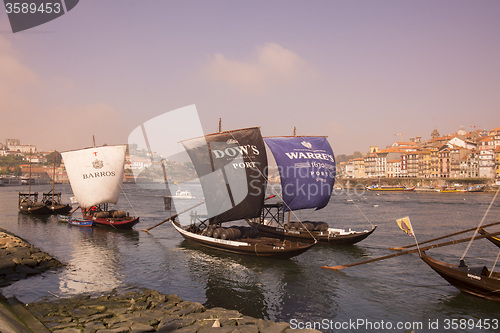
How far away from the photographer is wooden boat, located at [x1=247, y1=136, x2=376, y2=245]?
123ft

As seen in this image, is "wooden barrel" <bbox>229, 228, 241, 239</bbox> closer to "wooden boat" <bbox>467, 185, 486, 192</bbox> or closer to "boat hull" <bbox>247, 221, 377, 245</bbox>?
"boat hull" <bbox>247, 221, 377, 245</bbox>

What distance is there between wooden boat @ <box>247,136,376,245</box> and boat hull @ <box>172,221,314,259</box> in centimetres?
727

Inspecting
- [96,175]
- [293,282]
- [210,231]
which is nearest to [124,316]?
[293,282]

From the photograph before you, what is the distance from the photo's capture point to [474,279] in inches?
803

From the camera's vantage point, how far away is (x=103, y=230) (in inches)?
1879

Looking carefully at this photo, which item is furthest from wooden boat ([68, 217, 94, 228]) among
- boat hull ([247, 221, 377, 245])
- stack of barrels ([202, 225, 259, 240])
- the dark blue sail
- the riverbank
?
the riverbank

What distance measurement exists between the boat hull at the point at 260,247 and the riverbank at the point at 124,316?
10845 mm

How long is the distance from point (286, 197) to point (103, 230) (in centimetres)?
2583

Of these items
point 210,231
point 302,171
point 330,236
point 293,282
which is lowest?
point 293,282

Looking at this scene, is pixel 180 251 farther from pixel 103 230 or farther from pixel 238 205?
pixel 103 230

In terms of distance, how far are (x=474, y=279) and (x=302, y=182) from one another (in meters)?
21.4

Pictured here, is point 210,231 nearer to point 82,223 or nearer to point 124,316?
point 124,316

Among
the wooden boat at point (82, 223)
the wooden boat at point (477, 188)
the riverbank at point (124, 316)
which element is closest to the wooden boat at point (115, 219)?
the wooden boat at point (82, 223)

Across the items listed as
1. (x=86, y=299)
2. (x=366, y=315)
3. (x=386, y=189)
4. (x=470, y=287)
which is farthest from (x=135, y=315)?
(x=386, y=189)
